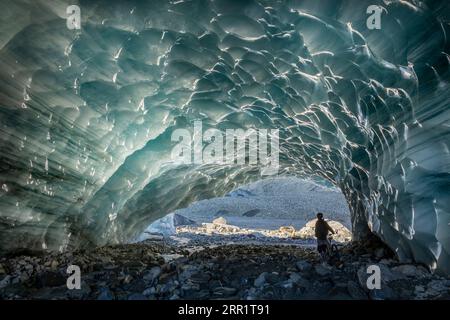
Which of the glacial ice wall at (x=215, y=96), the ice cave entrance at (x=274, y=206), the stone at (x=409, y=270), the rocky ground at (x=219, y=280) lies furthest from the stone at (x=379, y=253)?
the ice cave entrance at (x=274, y=206)

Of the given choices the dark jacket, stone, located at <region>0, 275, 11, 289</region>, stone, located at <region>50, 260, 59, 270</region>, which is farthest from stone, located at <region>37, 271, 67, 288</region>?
the dark jacket

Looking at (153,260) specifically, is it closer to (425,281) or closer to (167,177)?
(167,177)

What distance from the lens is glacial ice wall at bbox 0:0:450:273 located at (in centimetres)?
473

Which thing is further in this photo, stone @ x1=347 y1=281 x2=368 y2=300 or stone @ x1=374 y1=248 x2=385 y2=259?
stone @ x1=374 y1=248 x2=385 y2=259

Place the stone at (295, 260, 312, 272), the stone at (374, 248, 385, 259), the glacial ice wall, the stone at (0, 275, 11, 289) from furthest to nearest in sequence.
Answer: the stone at (374, 248, 385, 259), the stone at (295, 260, 312, 272), the stone at (0, 275, 11, 289), the glacial ice wall

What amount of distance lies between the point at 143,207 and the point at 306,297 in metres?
7.52

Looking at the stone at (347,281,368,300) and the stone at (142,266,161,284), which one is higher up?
the stone at (142,266,161,284)

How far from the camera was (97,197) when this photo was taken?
831 centimetres

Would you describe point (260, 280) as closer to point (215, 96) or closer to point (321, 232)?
point (321, 232)

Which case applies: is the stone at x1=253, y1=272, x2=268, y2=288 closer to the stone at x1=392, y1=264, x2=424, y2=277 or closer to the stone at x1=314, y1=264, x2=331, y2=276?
the stone at x1=314, y1=264, x2=331, y2=276

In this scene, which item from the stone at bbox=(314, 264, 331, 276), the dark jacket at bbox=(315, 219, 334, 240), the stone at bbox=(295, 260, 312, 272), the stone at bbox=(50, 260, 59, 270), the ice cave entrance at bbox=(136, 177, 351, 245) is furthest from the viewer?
the ice cave entrance at bbox=(136, 177, 351, 245)

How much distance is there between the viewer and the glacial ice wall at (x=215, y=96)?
15.5 feet

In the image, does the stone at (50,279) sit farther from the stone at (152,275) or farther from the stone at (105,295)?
the stone at (152,275)
